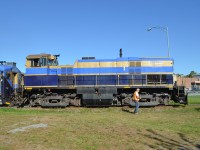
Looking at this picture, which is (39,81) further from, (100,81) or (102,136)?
(102,136)

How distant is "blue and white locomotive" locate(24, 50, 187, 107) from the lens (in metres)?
22.2

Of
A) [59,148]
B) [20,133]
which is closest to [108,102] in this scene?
[20,133]

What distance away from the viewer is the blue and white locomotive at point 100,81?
22234 mm

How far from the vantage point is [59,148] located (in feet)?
29.3

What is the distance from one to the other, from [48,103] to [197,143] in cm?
1442

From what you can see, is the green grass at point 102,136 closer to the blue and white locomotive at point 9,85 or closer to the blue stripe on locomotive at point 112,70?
the blue stripe on locomotive at point 112,70

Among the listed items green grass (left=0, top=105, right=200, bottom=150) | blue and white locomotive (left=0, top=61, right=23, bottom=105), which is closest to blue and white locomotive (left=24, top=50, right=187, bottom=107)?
blue and white locomotive (left=0, top=61, right=23, bottom=105)

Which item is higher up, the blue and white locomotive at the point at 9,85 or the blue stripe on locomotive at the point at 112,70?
the blue stripe on locomotive at the point at 112,70

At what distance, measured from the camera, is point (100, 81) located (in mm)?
22656

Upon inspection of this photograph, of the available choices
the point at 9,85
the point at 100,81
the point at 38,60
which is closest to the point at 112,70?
the point at 100,81

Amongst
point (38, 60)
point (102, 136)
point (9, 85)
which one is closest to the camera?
point (102, 136)

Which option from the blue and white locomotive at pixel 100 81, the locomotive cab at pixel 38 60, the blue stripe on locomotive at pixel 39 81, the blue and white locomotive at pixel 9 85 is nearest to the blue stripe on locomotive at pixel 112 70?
the blue and white locomotive at pixel 100 81

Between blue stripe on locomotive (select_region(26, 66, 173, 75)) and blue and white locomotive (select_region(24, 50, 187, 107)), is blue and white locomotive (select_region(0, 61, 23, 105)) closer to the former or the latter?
blue and white locomotive (select_region(24, 50, 187, 107))

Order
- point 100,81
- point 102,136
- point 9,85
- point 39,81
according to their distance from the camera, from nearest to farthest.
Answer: point 102,136
point 100,81
point 39,81
point 9,85
